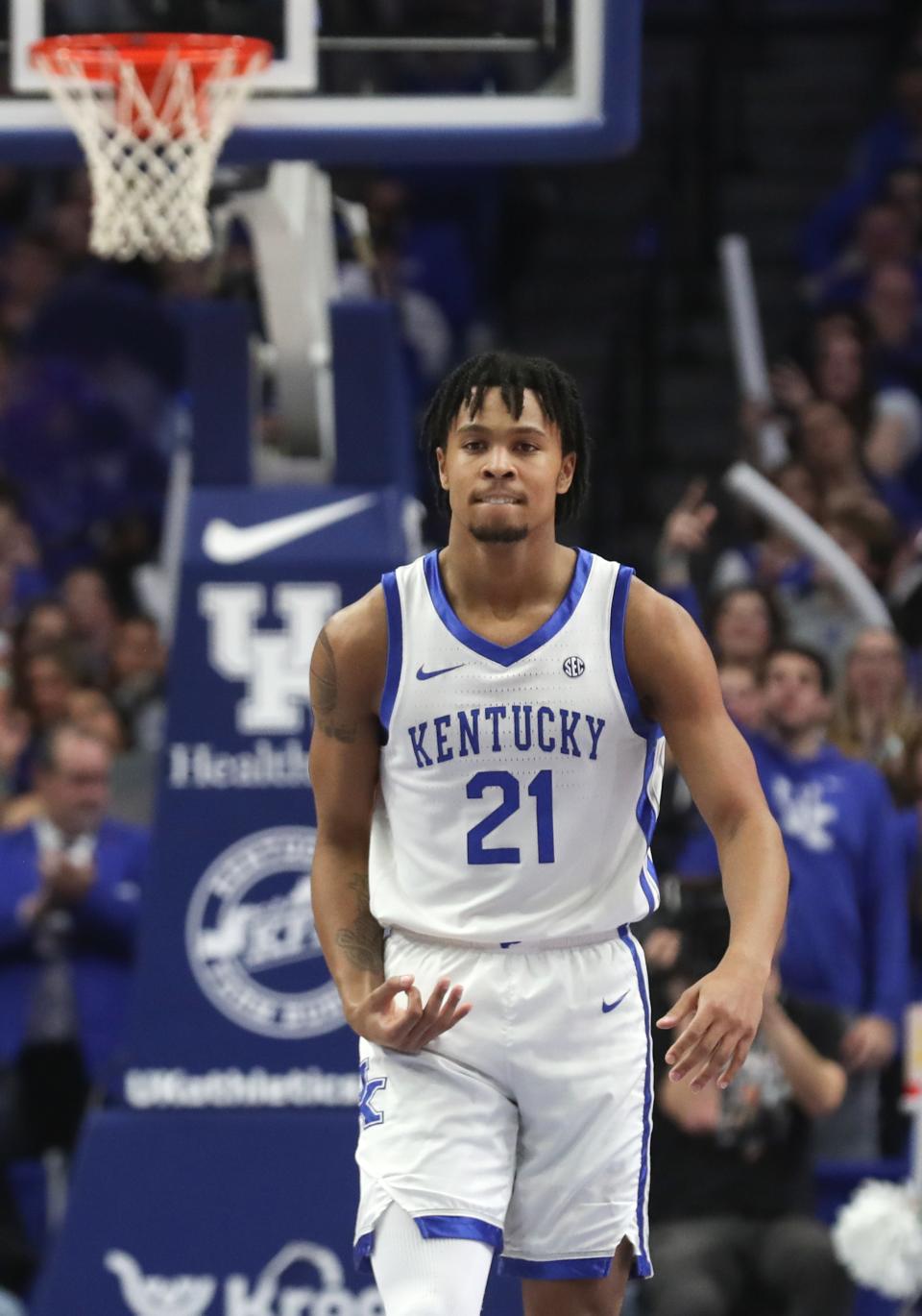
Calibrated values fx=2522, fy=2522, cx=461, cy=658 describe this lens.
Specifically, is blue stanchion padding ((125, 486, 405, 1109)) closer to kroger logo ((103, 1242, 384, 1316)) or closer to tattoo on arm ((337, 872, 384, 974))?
kroger logo ((103, 1242, 384, 1316))

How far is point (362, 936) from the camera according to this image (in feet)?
14.7

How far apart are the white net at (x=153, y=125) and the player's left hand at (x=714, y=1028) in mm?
2995

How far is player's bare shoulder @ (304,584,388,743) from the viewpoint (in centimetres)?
442

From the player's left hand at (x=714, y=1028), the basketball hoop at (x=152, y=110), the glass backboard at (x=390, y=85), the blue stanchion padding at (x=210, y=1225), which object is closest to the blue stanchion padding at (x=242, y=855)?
the blue stanchion padding at (x=210, y=1225)

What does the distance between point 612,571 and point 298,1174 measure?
254 centimetres

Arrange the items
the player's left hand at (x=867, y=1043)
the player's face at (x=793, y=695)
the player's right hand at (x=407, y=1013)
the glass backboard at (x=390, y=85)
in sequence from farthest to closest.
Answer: the player's face at (x=793, y=695)
the player's left hand at (x=867, y=1043)
the glass backboard at (x=390, y=85)
the player's right hand at (x=407, y=1013)

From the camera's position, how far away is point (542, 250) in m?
13.8

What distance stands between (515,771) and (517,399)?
636 millimetres

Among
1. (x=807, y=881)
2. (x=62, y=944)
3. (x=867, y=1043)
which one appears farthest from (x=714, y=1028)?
(x=62, y=944)

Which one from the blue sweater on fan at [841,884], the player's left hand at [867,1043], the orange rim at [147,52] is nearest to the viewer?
the orange rim at [147,52]

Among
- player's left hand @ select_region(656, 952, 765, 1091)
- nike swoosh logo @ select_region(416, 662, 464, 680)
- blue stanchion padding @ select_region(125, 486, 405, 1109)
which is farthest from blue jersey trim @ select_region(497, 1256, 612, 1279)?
blue stanchion padding @ select_region(125, 486, 405, 1109)

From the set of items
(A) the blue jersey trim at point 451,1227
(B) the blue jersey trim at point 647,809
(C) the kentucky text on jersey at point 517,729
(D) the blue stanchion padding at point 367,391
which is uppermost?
(D) the blue stanchion padding at point 367,391

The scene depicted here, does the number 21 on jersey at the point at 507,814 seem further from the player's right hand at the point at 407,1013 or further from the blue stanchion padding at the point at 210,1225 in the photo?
the blue stanchion padding at the point at 210,1225

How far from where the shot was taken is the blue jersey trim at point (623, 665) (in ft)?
14.2
